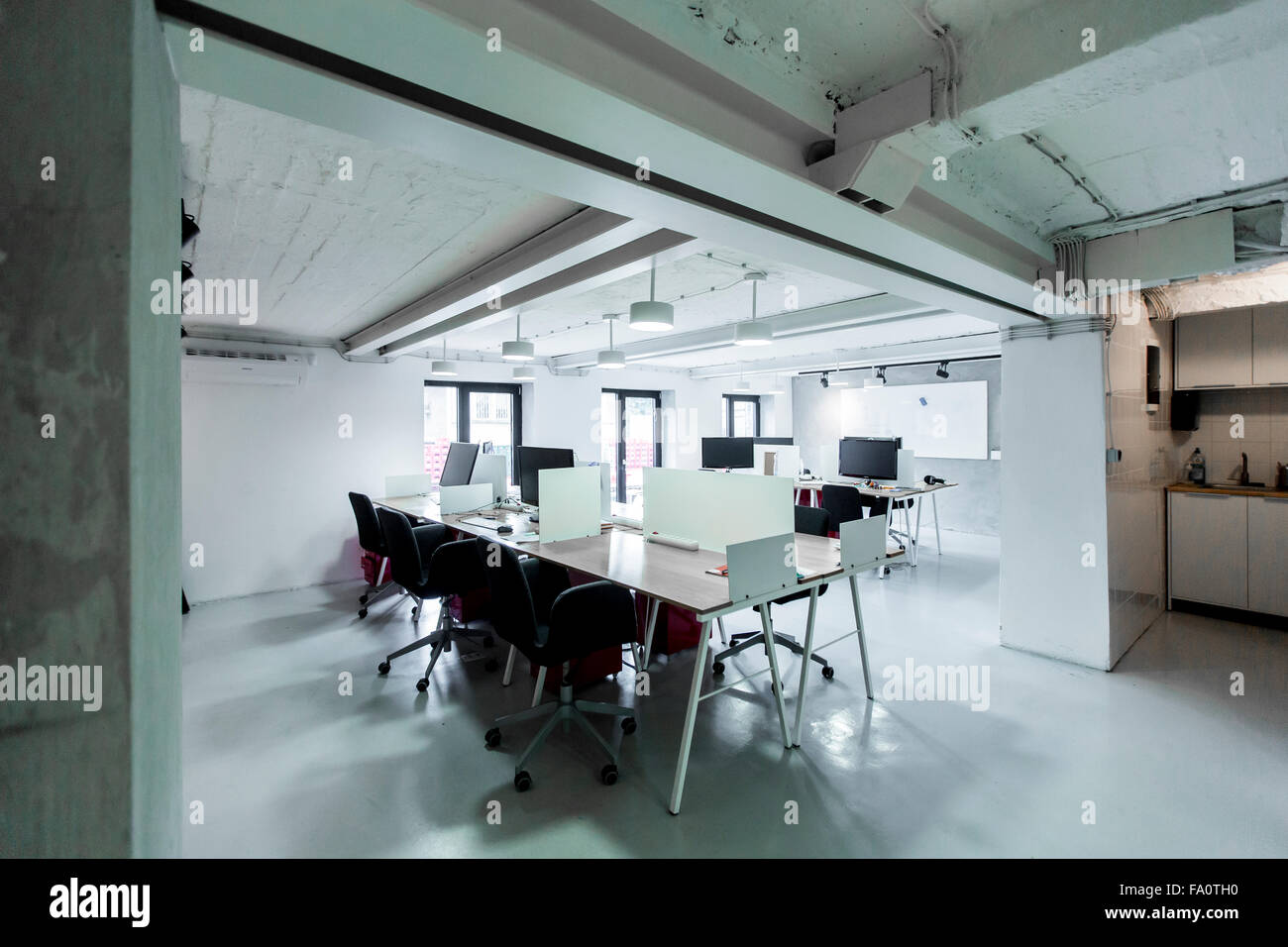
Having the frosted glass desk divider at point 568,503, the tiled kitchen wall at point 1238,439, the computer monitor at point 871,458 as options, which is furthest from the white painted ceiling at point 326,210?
Result: the tiled kitchen wall at point 1238,439

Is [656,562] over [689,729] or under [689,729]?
over

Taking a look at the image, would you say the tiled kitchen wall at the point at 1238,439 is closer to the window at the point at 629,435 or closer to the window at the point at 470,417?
the window at the point at 629,435

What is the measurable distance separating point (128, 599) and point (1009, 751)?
3.43m

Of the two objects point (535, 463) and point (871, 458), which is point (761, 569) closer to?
point (535, 463)

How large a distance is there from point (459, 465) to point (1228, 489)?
264 inches

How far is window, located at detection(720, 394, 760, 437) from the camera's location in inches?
430

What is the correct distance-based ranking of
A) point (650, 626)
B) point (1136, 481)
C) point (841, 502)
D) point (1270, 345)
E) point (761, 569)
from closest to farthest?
point (761, 569)
point (650, 626)
point (1136, 481)
point (1270, 345)
point (841, 502)

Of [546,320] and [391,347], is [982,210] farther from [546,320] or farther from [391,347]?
[391,347]

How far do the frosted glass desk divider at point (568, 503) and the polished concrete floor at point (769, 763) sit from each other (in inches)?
38.7

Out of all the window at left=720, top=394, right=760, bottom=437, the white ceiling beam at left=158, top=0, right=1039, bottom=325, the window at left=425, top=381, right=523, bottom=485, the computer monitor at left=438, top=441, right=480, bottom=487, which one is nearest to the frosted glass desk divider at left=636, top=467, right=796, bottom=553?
the white ceiling beam at left=158, top=0, right=1039, bottom=325

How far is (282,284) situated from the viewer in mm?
3684

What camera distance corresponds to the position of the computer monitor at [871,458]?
268 inches

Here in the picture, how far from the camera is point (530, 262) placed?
2.95 metres

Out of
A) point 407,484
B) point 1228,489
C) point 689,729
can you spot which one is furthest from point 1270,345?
point 407,484
